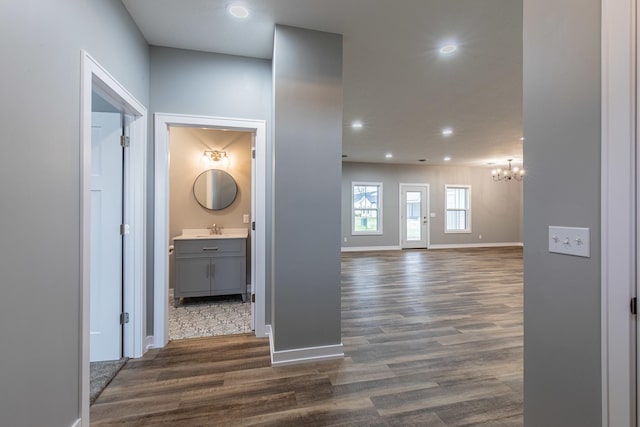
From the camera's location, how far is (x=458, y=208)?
9.49 meters

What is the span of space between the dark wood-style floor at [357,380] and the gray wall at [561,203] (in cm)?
75

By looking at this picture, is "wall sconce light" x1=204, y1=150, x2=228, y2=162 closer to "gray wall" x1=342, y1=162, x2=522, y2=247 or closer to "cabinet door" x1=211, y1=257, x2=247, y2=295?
"cabinet door" x1=211, y1=257, x2=247, y2=295

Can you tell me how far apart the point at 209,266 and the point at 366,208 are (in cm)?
599

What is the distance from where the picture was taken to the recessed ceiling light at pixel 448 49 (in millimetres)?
2521

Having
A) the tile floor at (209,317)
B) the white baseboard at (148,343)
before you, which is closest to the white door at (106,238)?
the white baseboard at (148,343)

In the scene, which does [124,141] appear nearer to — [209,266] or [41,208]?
[41,208]

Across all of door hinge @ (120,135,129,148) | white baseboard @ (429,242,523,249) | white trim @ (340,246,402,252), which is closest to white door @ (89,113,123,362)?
door hinge @ (120,135,129,148)

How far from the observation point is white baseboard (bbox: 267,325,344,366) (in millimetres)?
2172

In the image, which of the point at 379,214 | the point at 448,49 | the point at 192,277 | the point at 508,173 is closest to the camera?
the point at 448,49

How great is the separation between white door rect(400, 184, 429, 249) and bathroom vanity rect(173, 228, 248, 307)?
21.2 ft

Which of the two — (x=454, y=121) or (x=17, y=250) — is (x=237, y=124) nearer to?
(x=17, y=250)

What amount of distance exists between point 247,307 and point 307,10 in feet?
10.6

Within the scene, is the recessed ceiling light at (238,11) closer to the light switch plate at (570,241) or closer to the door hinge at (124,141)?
the door hinge at (124,141)

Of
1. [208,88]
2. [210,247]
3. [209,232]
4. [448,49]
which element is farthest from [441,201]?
[208,88]
